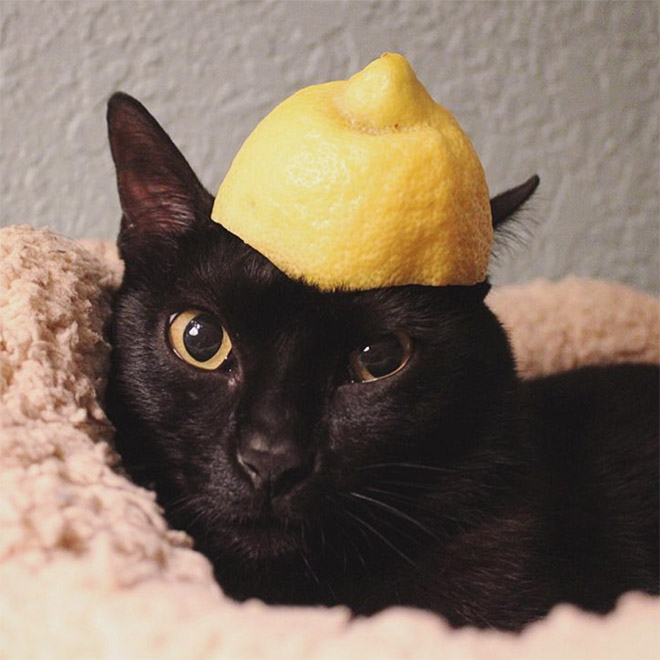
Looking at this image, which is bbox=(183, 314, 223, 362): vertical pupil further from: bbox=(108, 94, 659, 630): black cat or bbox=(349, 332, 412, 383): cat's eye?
bbox=(349, 332, 412, 383): cat's eye

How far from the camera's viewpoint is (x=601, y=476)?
102cm

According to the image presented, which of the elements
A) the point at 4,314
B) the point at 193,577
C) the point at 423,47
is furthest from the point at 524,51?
the point at 193,577

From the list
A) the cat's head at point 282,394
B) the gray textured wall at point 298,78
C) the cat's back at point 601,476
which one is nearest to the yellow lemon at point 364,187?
the cat's head at point 282,394

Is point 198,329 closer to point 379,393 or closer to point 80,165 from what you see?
point 379,393

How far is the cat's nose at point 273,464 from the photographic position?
0.61 m

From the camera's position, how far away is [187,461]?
26.6 inches

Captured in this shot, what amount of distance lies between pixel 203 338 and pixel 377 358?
0.16 m

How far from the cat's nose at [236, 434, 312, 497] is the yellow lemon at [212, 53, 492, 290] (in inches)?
5.4

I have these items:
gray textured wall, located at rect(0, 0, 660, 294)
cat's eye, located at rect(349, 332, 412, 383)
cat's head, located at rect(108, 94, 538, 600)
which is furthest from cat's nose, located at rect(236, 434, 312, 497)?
gray textured wall, located at rect(0, 0, 660, 294)

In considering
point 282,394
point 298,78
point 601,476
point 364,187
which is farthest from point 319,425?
point 298,78

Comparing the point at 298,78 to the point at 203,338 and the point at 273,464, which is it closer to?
the point at 203,338

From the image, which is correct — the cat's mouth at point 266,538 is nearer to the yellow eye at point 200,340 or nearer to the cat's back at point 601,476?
the yellow eye at point 200,340

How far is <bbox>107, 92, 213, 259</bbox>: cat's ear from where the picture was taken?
775 mm

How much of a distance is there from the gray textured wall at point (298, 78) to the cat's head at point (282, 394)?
0.69m
